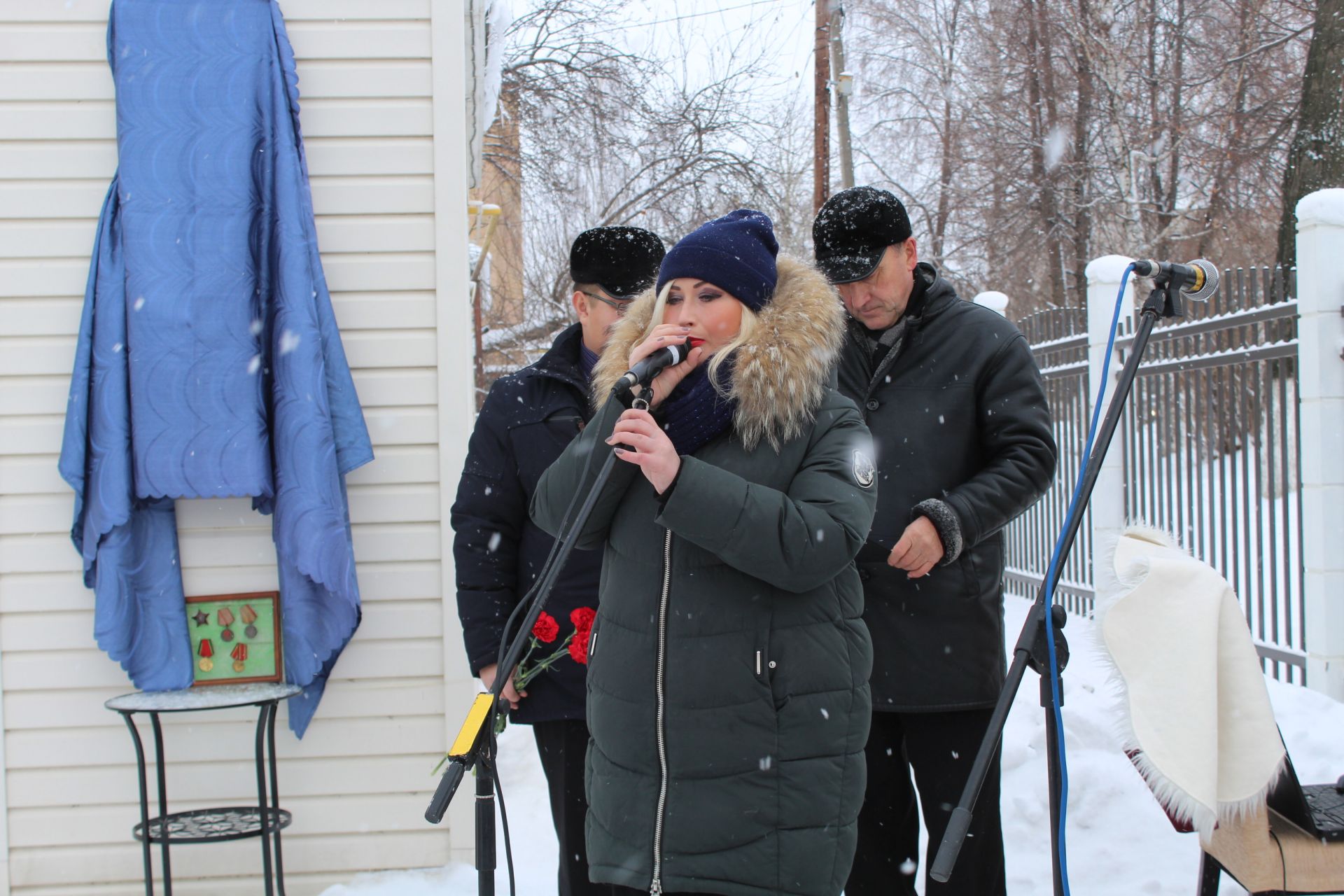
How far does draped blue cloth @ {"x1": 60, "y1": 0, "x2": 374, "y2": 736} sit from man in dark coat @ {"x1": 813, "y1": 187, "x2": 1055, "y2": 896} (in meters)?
1.75

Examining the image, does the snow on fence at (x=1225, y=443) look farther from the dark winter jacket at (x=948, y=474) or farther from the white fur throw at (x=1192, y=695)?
the white fur throw at (x=1192, y=695)

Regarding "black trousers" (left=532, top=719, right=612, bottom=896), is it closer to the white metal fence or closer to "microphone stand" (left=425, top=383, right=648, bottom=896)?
"microphone stand" (left=425, top=383, right=648, bottom=896)

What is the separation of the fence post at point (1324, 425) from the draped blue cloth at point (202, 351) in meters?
3.40

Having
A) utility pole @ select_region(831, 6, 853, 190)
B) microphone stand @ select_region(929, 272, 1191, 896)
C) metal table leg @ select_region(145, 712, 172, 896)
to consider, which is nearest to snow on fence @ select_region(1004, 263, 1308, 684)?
microphone stand @ select_region(929, 272, 1191, 896)

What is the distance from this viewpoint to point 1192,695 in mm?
1985

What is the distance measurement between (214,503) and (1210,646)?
2967 millimetres

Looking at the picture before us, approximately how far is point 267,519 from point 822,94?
30.8ft

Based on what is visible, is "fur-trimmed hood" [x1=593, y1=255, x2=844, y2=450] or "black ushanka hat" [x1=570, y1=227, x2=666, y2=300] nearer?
"fur-trimmed hood" [x1=593, y1=255, x2=844, y2=450]

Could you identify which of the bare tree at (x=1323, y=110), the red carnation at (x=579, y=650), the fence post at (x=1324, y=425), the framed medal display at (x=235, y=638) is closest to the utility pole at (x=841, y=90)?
the bare tree at (x=1323, y=110)

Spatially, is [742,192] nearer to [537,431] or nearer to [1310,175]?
[1310,175]

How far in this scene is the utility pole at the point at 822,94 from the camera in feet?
38.0

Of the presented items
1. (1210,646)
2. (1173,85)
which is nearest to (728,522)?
(1210,646)

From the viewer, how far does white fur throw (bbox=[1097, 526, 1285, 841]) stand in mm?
1960

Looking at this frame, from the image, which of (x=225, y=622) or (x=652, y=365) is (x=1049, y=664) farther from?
(x=225, y=622)
